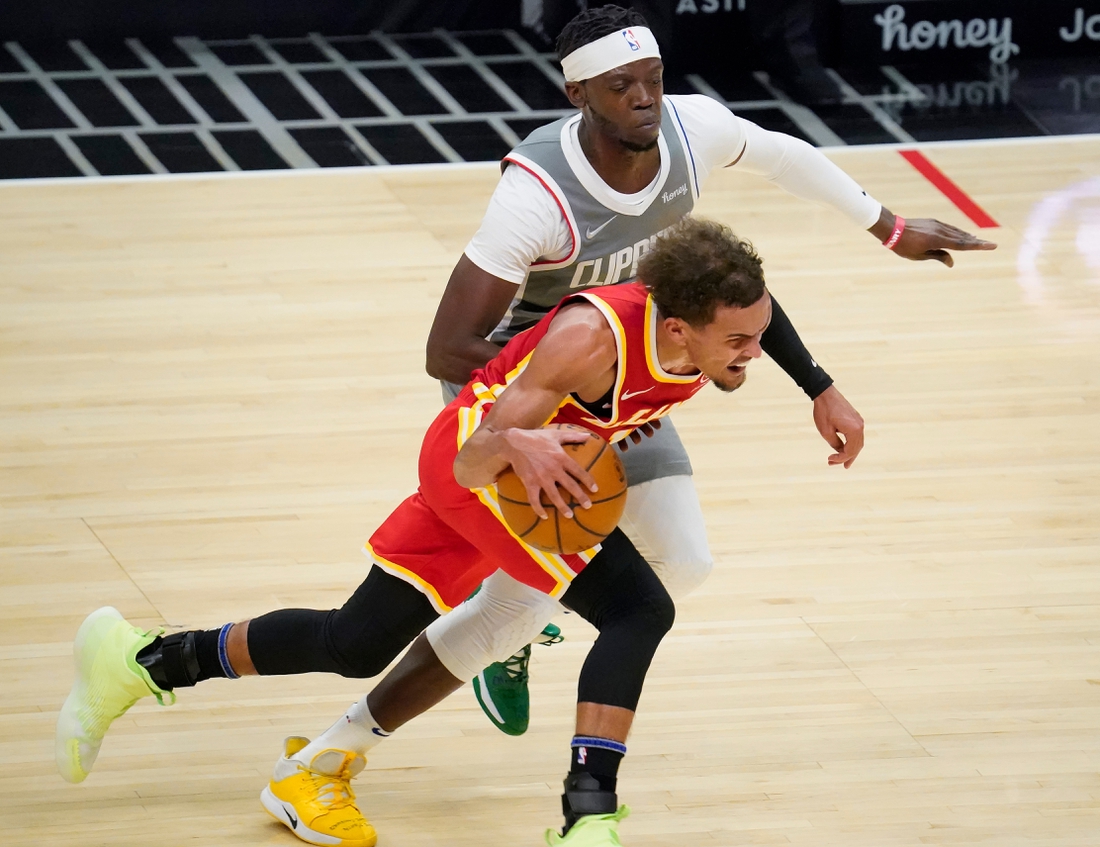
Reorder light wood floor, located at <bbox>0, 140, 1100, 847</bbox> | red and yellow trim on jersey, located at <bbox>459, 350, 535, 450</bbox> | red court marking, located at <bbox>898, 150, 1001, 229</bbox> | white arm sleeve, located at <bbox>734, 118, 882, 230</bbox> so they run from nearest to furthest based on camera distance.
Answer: red and yellow trim on jersey, located at <bbox>459, 350, 535, 450</bbox> < light wood floor, located at <bbox>0, 140, 1100, 847</bbox> < white arm sleeve, located at <bbox>734, 118, 882, 230</bbox> < red court marking, located at <bbox>898, 150, 1001, 229</bbox>

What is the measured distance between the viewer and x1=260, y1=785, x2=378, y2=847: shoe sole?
312cm

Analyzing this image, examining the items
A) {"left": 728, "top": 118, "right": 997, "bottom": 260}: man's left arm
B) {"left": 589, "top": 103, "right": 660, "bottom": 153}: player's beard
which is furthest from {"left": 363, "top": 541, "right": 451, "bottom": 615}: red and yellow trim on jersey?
{"left": 728, "top": 118, "right": 997, "bottom": 260}: man's left arm

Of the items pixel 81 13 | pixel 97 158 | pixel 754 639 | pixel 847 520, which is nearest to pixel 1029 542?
pixel 847 520

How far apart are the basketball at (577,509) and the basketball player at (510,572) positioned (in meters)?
0.03

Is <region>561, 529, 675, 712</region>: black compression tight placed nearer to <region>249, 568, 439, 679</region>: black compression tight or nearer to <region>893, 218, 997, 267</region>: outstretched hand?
<region>249, 568, 439, 679</region>: black compression tight

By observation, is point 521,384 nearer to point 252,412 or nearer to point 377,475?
point 377,475

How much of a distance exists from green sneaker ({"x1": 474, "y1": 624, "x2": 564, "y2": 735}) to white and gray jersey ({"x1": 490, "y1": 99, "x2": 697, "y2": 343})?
28.2 inches

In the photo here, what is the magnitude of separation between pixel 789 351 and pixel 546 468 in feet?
2.90

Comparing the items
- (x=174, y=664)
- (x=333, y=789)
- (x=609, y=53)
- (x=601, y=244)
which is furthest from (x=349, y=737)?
(x=609, y=53)

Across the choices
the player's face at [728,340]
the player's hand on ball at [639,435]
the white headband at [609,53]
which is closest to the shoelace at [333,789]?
the player's hand on ball at [639,435]

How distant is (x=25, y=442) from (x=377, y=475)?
1.15m

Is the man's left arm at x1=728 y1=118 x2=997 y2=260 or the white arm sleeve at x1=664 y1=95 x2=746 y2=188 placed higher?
the white arm sleeve at x1=664 y1=95 x2=746 y2=188

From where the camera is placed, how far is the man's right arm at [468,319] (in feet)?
10.6

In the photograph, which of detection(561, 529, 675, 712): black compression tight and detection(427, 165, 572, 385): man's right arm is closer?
detection(561, 529, 675, 712): black compression tight
